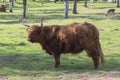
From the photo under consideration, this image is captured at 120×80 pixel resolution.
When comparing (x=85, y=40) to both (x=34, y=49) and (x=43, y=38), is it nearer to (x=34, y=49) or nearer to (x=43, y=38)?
(x=43, y=38)

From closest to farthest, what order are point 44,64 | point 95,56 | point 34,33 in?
point 95,56
point 34,33
point 44,64

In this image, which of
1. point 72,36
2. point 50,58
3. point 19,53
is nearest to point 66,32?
point 72,36

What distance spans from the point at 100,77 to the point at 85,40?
1.79 meters

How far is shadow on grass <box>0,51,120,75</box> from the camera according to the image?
1413 centimetres

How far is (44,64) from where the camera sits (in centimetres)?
1534

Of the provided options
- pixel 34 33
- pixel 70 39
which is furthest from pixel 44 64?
pixel 70 39

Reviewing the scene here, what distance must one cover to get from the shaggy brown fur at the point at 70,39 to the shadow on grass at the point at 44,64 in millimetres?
483

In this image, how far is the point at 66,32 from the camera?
14.2 m

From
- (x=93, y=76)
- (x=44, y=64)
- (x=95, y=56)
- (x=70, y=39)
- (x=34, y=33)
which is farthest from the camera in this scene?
(x=44, y=64)

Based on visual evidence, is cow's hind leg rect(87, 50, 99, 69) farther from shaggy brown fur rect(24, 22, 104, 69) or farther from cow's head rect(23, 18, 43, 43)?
cow's head rect(23, 18, 43, 43)

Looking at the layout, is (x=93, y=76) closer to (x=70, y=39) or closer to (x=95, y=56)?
(x=95, y=56)

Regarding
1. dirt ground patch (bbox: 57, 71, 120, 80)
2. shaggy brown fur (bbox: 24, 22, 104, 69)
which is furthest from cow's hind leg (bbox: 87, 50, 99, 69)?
dirt ground patch (bbox: 57, 71, 120, 80)

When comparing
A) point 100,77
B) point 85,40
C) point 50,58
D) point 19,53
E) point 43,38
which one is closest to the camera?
point 100,77

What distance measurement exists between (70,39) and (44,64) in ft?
5.77
